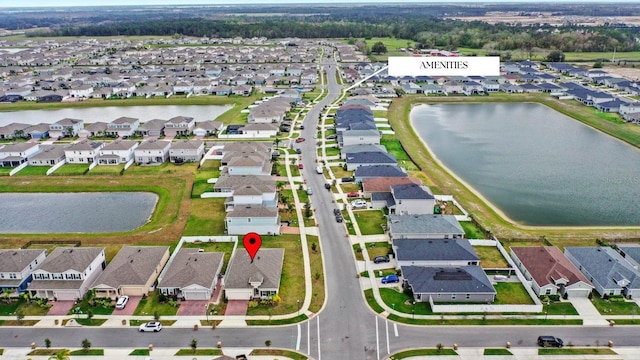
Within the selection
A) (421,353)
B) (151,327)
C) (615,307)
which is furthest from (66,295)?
(615,307)

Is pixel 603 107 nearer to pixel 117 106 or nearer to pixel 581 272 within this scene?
pixel 581 272

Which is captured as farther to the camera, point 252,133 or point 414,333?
point 252,133

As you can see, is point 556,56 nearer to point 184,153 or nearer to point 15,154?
point 184,153

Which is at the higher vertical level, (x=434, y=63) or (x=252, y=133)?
(x=434, y=63)

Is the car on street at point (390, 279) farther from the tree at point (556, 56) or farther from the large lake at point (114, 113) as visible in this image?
the tree at point (556, 56)

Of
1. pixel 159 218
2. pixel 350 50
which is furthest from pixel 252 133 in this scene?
pixel 350 50

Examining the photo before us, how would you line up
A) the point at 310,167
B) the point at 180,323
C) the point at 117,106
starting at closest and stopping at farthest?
the point at 180,323 → the point at 310,167 → the point at 117,106
